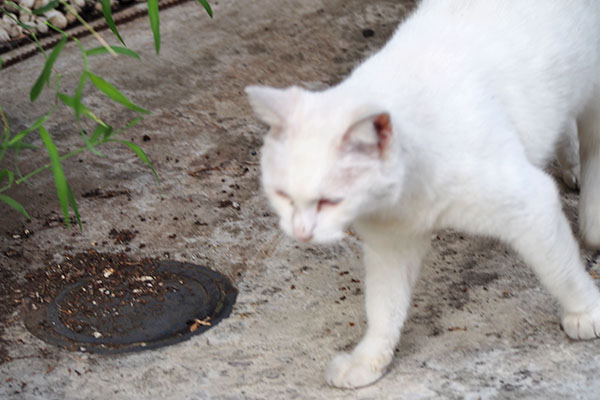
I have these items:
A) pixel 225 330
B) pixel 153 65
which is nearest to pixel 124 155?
pixel 153 65

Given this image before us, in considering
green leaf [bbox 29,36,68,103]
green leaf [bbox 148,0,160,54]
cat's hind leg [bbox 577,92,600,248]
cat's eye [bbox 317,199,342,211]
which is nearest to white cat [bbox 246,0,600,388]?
cat's eye [bbox 317,199,342,211]

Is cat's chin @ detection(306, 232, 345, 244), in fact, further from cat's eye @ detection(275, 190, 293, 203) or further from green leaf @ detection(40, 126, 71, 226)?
green leaf @ detection(40, 126, 71, 226)

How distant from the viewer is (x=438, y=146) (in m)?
2.35

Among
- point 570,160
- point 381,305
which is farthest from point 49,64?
point 570,160

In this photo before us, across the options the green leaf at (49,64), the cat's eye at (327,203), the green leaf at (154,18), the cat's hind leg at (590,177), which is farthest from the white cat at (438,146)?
the green leaf at (49,64)

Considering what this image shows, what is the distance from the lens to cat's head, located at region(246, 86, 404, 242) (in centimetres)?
210

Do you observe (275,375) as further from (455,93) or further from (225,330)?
(455,93)

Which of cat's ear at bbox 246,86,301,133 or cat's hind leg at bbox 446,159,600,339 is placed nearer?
cat's ear at bbox 246,86,301,133

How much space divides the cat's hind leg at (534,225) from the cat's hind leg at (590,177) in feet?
2.03

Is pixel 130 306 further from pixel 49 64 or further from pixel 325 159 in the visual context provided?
pixel 325 159

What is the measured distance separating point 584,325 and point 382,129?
1.01m

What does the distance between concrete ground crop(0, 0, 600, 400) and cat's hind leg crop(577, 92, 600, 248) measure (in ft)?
0.94

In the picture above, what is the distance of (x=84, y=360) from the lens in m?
2.90

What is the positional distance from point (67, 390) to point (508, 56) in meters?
1.68
